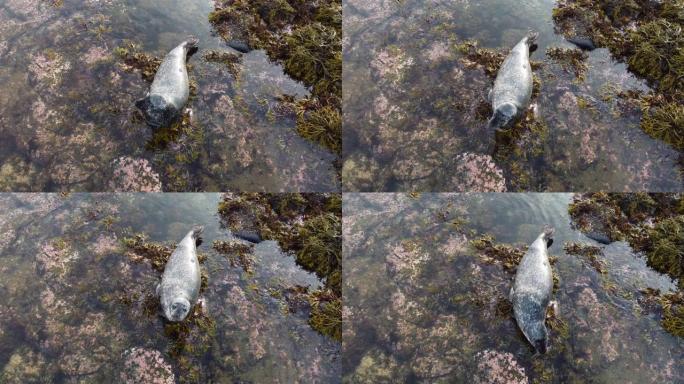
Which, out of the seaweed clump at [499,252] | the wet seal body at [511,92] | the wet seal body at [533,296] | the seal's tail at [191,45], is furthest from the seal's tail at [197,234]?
the wet seal body at [511,92]

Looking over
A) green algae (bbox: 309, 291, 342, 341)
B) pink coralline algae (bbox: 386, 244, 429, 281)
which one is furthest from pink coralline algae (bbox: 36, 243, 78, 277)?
pink coralline algae (bbox: 386, 244, 429, 281)

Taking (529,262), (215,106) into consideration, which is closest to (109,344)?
(215,106)

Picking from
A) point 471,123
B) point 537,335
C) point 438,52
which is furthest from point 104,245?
point 438,52

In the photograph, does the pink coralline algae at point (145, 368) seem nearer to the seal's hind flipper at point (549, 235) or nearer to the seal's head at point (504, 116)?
the seal's hind flipper at point (549, 235)

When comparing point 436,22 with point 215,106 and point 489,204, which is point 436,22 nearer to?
point 489,204

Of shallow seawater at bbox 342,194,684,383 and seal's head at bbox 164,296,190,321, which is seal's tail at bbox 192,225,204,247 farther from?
shallow seawater at bbox 342,194,684,383
